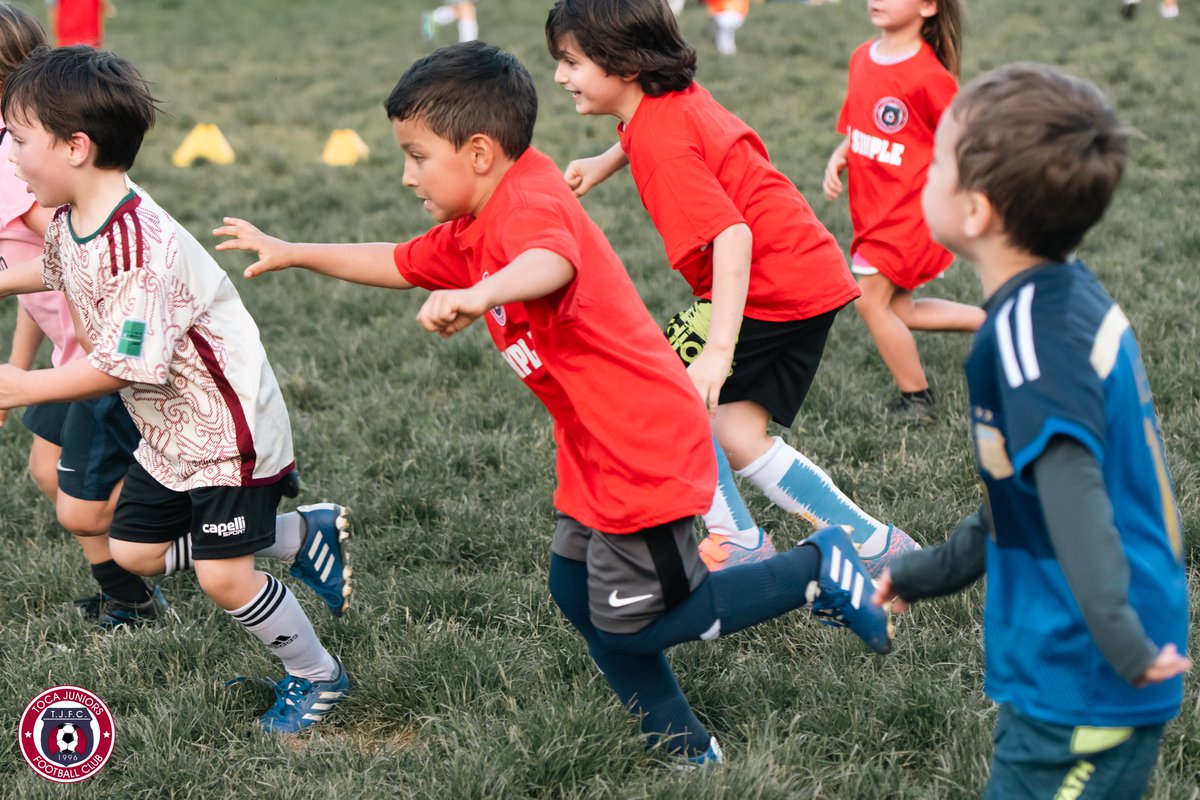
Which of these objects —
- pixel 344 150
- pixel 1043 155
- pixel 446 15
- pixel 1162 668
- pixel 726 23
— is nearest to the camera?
pixel 1162 668

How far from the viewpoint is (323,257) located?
3.07 meters

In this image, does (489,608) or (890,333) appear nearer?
(489,608)

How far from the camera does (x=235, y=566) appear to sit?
308cm

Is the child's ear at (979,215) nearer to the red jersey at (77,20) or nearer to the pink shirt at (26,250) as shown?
the pink shirt at (26,250)

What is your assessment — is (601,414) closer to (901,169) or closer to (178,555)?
(178,555)

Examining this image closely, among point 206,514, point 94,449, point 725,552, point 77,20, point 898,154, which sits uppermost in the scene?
point 898,154

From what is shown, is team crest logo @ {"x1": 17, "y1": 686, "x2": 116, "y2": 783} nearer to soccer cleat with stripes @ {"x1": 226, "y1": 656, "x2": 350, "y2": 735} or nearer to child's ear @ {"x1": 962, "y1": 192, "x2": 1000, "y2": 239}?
soccer cleat with stripes @ {"x1": 226, "y1": 656, "x2": 350, "y2": 735}

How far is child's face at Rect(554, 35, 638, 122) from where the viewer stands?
3281 millimetres

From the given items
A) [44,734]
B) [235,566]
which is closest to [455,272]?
[235,566]

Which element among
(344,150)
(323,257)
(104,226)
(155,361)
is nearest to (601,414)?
(323,257)

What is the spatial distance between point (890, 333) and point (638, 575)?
2503 millimetres

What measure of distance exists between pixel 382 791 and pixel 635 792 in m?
0.54

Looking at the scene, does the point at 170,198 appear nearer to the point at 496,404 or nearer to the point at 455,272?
the point at 496,404

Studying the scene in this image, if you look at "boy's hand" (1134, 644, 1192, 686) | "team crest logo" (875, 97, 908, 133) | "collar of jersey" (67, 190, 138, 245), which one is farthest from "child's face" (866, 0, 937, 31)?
"boy's hand" (1134, 644, 1192, 686)
